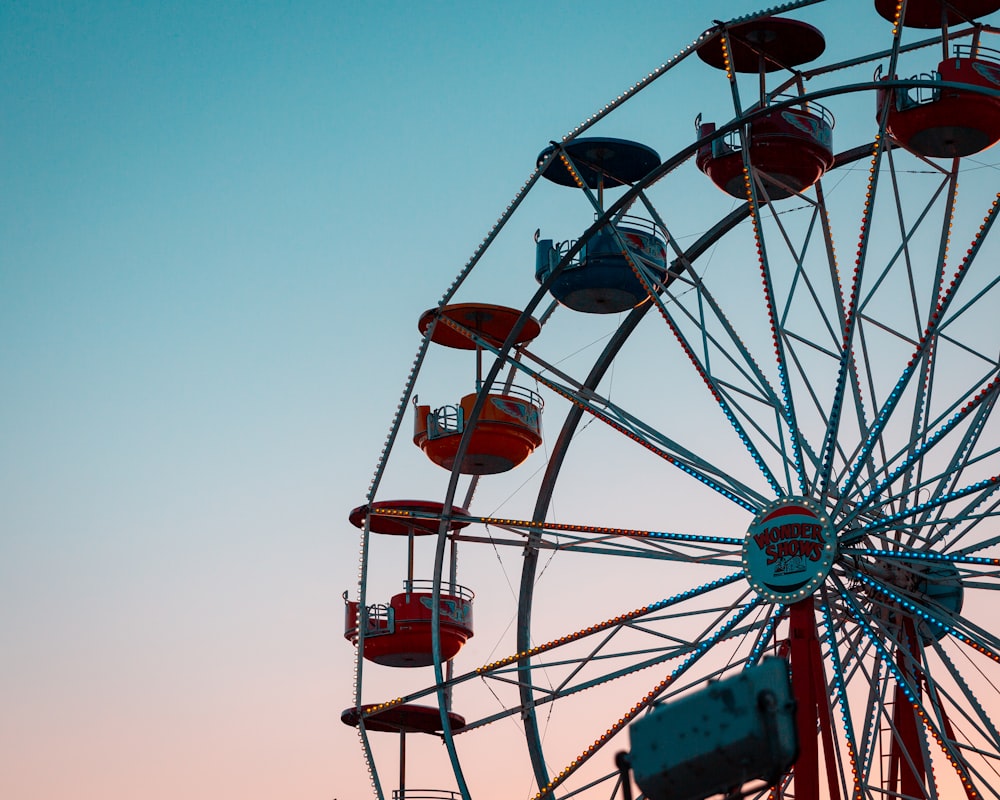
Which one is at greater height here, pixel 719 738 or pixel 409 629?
pixel 409 629

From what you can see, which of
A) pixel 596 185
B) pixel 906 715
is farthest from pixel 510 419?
pixel 906 715

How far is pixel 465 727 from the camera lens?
2083 cm

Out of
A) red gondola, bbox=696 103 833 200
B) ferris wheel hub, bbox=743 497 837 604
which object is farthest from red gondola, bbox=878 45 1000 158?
ferris wheel hub, bbox=743 497 837 604

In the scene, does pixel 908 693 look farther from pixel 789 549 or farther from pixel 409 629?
pixel 409 629

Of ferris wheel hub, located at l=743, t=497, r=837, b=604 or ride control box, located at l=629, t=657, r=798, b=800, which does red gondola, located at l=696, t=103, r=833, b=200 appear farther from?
ride control box, located at l=629, t=657, r=798, b=800

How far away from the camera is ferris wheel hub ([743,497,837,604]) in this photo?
683 inches

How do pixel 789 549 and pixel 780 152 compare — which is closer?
pixel 789 549

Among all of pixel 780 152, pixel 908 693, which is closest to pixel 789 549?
pixel 908 693

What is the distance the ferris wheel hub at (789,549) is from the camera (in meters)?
17.4

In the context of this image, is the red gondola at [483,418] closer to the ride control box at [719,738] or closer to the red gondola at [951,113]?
the red gondola at [951,113]

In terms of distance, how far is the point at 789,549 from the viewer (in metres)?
17.6

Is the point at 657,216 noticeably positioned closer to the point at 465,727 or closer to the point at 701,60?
the point at 701,60

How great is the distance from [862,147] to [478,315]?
4731 millimetres

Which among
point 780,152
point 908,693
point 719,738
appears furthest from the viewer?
A: point 780,152
